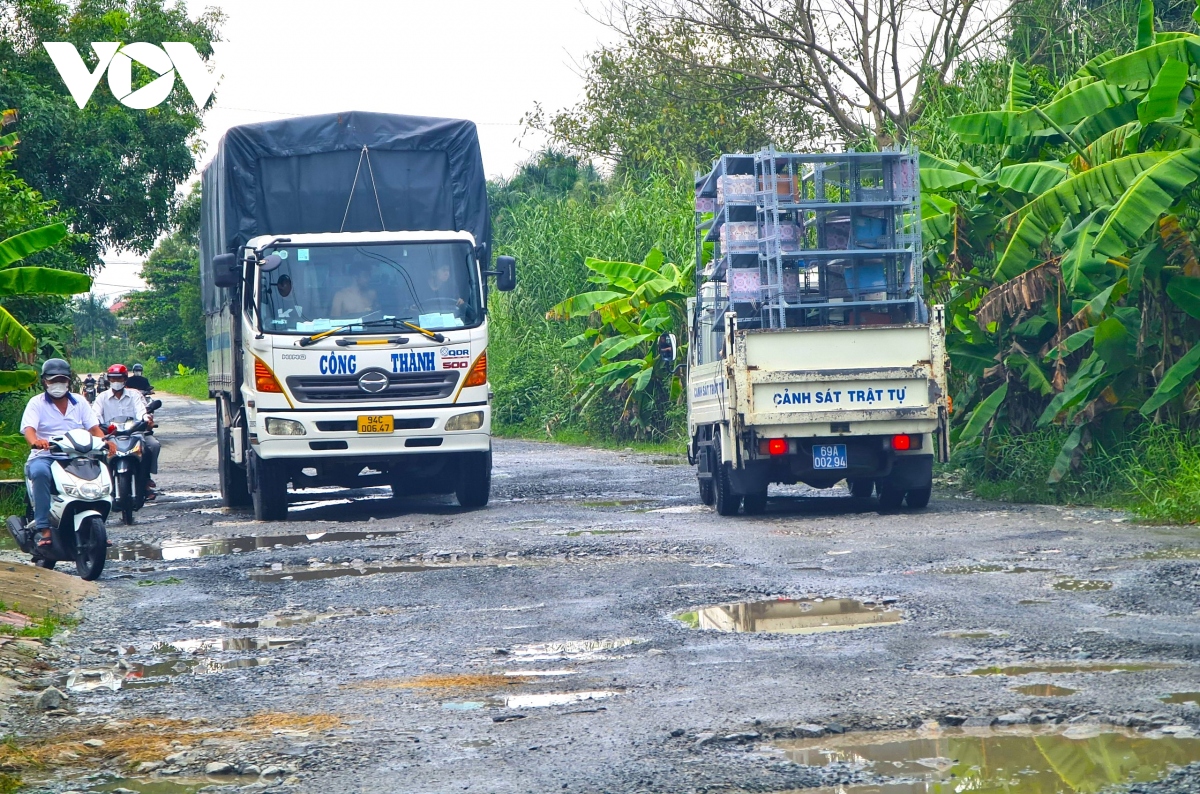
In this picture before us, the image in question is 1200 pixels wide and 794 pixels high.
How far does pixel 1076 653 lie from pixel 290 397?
9156mm

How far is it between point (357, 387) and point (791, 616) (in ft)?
23.6

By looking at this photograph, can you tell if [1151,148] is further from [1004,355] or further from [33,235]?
[33,235]

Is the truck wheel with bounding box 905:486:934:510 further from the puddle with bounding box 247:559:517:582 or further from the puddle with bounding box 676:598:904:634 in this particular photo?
the puddle with bounding box 676:598:904:634

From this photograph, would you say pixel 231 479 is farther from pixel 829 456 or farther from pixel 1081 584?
pixel 1081 584

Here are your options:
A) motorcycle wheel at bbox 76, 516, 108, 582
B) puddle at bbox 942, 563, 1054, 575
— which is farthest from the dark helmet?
puddle at bbox 942, 563, 1054, 575

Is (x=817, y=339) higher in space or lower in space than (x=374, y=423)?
higher

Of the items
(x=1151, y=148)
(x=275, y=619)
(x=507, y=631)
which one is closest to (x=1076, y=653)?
(x=507, y=631)

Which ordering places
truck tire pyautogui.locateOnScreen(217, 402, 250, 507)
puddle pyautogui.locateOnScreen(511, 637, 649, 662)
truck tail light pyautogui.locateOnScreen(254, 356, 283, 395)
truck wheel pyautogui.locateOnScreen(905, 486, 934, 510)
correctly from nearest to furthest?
1. puddle pyautogui.locateOnScreen(511, 637, 649, 662)
2. truck wheel pyautogui.locateOnScreen(905, 486, 934, 510)
3. truck tail light pyautogui.locateOnScreen(254, 356, 283, 395)
4. truck tire pyautogui.locateOnScreen(217, 402, 250, 507)

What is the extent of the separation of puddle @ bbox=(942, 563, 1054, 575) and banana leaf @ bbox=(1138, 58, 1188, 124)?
4.73 meters

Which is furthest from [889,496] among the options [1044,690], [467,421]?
[1044,690]

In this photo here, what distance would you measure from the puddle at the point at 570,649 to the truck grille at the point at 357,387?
706cm

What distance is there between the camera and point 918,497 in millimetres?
13320

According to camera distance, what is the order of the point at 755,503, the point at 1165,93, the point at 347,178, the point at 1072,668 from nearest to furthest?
the point at 1072,668 < the point at 1165,93 < the point at 755,503 < the point at 347,178

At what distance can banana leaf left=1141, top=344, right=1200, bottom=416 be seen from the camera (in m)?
12.7
